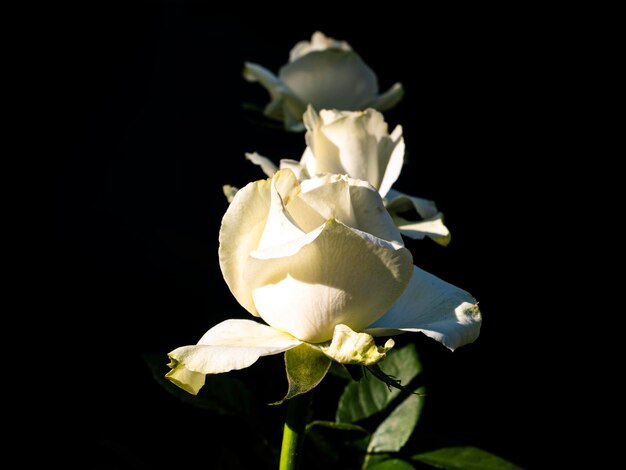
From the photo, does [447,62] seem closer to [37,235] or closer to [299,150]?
[299,150]

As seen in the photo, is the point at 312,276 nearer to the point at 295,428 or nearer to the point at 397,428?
the point at 295,428

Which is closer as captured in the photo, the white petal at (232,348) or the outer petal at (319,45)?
the white petal at (232,348)

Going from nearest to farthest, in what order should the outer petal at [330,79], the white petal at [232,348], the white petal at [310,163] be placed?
the white petal at [232,348], the white petal at [310,163], the outer petal at [330,79]

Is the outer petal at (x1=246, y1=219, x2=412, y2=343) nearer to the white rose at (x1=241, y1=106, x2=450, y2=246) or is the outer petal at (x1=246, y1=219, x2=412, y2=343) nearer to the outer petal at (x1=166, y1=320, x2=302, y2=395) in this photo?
the outer petal at (x1=166, y1=320, x2=302, y2=395)

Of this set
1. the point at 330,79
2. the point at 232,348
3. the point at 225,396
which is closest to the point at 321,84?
the point at 330,79

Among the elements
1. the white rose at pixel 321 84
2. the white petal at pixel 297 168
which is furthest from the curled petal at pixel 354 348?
the white rose at pixel 321 84

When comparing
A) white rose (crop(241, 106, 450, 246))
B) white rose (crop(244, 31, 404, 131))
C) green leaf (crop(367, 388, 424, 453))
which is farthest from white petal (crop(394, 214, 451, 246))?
white rose (crop(244, 31, 404, 131))

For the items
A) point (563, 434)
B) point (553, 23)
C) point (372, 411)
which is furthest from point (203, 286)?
point (553, 23)

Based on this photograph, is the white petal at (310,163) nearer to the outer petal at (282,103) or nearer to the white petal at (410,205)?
the white petal at (410,205)
